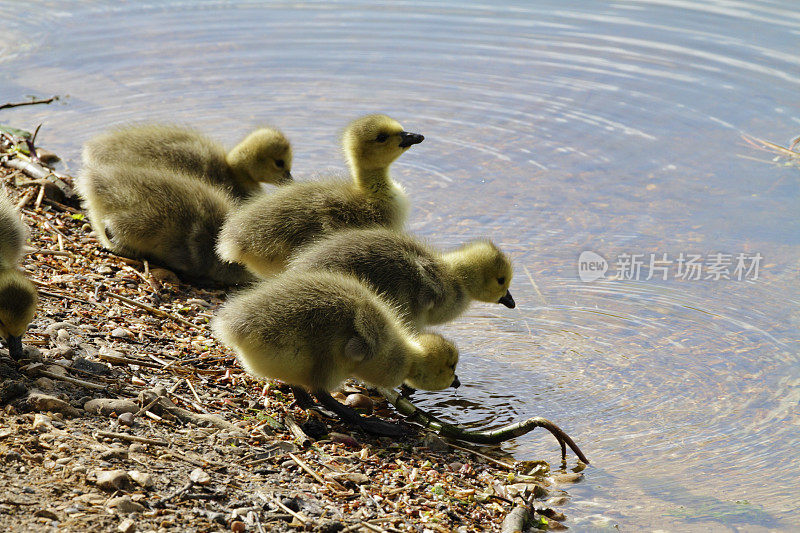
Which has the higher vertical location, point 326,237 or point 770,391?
point 326,237

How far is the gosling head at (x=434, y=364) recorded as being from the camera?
4367 millimetres

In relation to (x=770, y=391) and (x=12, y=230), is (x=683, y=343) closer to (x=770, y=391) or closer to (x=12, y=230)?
(x=770, y=391)

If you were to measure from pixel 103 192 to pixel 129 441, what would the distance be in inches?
94.0

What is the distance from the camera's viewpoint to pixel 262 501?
327cm

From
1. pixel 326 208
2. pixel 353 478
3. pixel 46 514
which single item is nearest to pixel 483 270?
pixel 326 208

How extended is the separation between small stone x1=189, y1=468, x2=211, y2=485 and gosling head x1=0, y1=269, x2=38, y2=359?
1.00m

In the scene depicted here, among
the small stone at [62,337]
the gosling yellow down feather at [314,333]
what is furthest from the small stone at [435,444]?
the small stone at [62,337]

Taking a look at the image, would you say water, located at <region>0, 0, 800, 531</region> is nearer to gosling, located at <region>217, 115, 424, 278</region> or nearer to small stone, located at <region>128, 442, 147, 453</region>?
gosling, located at <region>217, 115, 424, 278</region>

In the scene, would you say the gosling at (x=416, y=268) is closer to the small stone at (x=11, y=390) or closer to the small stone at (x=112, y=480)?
the small stone at (x=11, y=390)

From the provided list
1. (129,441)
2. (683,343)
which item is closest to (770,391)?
(683,343)

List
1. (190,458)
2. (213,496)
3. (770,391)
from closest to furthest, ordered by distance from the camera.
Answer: (213,496), (190,458), (770,391)

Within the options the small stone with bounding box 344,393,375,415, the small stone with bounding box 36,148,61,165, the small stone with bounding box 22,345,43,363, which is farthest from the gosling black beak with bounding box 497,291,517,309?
the small stone with bounding box 36,148,61,165

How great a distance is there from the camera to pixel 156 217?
5.48 metres

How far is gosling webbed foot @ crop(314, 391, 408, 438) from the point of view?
4.12m
